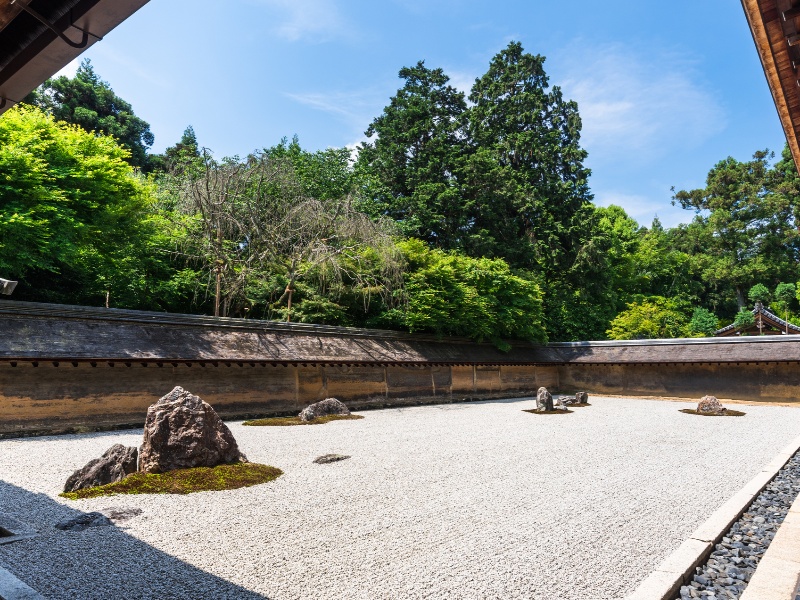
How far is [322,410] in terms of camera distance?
13836 millimetres

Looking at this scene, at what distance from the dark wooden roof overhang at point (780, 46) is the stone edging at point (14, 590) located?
5.95 meters

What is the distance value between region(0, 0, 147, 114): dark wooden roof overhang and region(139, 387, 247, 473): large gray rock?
17.1 ft

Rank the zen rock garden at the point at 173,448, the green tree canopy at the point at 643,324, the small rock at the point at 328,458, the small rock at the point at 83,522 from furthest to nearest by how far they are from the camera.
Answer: the green tree canopy at the point at 643,324 → the small rock at the point at 328,458 → the zen rock garden at the point at 173,448 → the small rock at the point at 83,522

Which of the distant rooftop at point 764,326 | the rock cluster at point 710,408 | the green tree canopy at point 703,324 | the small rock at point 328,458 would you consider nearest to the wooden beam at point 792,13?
the small rock at point 328,458

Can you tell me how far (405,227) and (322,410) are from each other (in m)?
16.3

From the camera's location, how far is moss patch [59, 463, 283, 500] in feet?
19.9

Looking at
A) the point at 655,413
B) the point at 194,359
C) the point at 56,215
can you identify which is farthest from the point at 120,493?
the point at 655,413

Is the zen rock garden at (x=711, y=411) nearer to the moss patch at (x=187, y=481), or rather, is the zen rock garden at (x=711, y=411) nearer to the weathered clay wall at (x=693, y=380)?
the weathered clay wall at (x=693, y=380)

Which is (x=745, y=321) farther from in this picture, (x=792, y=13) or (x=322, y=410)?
(x=792, y=13)

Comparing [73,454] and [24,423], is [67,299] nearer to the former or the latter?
[24,423]

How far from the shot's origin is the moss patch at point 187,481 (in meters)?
6.08

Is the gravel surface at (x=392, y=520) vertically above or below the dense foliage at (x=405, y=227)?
below

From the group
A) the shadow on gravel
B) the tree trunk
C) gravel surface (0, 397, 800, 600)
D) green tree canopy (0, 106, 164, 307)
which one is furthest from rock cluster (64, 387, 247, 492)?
the tree trunk

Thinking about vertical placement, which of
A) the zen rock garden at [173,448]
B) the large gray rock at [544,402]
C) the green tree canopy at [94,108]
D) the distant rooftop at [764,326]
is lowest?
the large gray rock at [544,402]
